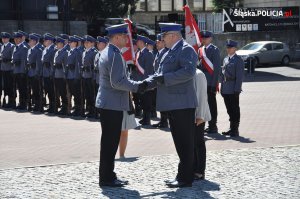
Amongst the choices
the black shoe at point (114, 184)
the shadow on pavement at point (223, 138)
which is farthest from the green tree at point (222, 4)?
the black shoe at point (114, 184)

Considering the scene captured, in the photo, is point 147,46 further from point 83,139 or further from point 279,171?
point 279,171

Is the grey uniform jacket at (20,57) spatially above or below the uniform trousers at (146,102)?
above

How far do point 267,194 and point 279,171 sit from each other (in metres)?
1.31

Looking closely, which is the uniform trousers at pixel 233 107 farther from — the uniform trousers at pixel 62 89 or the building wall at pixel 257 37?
the building wall at pixel 257 37

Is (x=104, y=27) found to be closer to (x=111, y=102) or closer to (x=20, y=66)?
(x=20, y=66)

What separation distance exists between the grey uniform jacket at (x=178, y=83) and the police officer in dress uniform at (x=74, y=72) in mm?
7877

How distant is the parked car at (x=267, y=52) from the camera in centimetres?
3353

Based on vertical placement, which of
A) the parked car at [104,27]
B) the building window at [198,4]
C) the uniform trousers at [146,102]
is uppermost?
the building window at [198,4]

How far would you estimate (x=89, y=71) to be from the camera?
1574 centimetres

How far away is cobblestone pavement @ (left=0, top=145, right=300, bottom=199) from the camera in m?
7.91

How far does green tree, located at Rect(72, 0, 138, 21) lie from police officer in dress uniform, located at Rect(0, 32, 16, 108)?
1944 centimetres

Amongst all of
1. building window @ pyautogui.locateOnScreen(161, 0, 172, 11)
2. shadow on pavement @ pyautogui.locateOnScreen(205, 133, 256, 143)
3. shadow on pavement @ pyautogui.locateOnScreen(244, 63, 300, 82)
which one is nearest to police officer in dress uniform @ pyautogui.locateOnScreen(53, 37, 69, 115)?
shadow on pavement @ pyautogui.locateOnScreen(205, 133, 256, 143)

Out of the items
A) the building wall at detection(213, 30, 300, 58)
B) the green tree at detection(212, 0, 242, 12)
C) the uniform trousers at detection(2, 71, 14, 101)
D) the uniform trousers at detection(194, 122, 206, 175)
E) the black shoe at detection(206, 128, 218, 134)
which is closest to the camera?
the uniform trousers at detection(194, 122, 206, 175)

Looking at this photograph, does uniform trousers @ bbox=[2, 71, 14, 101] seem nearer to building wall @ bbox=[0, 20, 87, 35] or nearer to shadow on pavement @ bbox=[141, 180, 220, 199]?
shadow on pavement @ bbox=[141, 180, 220, 199]
